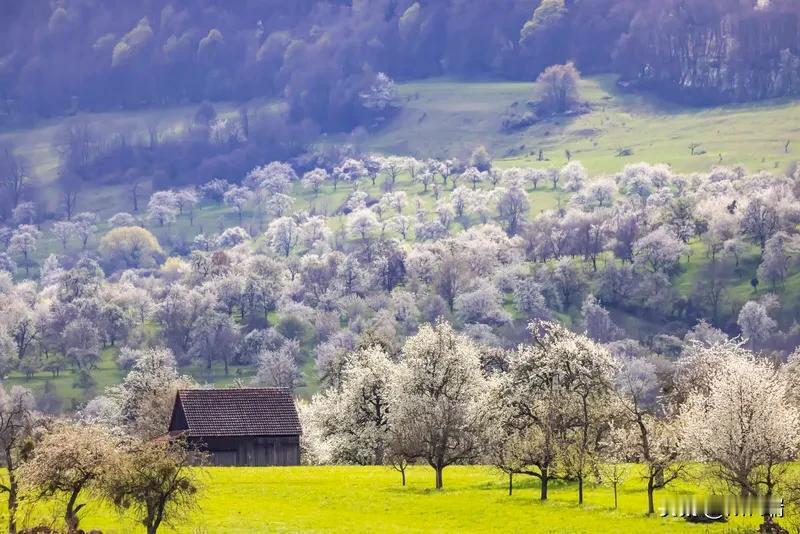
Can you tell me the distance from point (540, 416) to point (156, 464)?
26.3 metres

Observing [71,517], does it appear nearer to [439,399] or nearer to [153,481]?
[153,481]

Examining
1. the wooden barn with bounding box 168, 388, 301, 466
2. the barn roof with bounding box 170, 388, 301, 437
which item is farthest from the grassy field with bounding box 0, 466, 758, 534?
the barn roof with bounding box 170, 388, 301, 437

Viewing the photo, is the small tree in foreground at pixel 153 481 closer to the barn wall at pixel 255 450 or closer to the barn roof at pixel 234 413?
the barn roof at pixel 234 413

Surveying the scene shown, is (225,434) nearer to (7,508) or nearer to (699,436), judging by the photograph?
(7,508)

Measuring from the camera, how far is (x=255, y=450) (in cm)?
9950

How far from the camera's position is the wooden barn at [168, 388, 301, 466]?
3871 inches

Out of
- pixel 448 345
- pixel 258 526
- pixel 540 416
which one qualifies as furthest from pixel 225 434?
pixel 258 526

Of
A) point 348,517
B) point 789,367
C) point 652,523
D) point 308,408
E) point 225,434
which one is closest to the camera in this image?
point 652,523

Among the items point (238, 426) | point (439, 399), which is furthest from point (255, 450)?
point (439, 399)

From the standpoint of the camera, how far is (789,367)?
108812mm

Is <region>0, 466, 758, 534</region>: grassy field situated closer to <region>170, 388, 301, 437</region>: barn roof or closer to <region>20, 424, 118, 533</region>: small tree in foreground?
<region>20, 424, 118, 533</region>: small tree in foreground

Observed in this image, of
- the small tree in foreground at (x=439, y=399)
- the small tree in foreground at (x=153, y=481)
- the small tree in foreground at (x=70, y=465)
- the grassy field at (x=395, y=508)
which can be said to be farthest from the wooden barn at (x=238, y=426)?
the small tree in foreground at (x=153, y=481)

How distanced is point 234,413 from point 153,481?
4067 centimetres

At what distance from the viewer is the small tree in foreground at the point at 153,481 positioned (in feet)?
192
